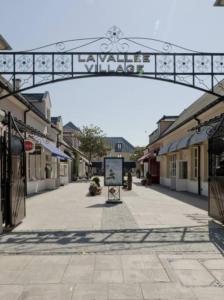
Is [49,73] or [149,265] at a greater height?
[49,73]

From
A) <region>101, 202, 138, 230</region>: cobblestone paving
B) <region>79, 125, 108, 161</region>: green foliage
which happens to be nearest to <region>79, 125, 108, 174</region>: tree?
<region>79, 125, 108, 161</region>: green foliage

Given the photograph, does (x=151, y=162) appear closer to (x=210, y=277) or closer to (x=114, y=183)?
(x=114, y=183)

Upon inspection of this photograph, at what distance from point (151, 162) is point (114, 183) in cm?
2604

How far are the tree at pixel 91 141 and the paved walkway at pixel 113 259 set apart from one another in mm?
50946

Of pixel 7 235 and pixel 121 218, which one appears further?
pixel 121 218

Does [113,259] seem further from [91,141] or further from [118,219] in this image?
[91,141]

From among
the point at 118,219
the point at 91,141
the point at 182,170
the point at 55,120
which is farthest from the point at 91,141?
the point at 118,219

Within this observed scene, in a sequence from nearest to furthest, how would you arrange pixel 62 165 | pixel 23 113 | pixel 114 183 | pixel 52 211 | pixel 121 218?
pixel 121 218, pixel 52 211, pixel 114 183, pixel 23 113, pixel 62 165

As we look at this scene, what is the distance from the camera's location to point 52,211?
15.3 metres

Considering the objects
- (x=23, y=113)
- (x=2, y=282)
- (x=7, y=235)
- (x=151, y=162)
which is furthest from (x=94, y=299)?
(x=151, y=162)

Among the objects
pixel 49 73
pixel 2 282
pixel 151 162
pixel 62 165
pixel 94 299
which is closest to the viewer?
pixel 94 299

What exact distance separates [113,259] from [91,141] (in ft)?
185

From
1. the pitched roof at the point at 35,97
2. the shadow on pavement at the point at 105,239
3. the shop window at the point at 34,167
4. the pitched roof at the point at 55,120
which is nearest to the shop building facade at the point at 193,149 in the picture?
the shadow on pavement at the point at 105,239

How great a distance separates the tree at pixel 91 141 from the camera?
63.8 meters
